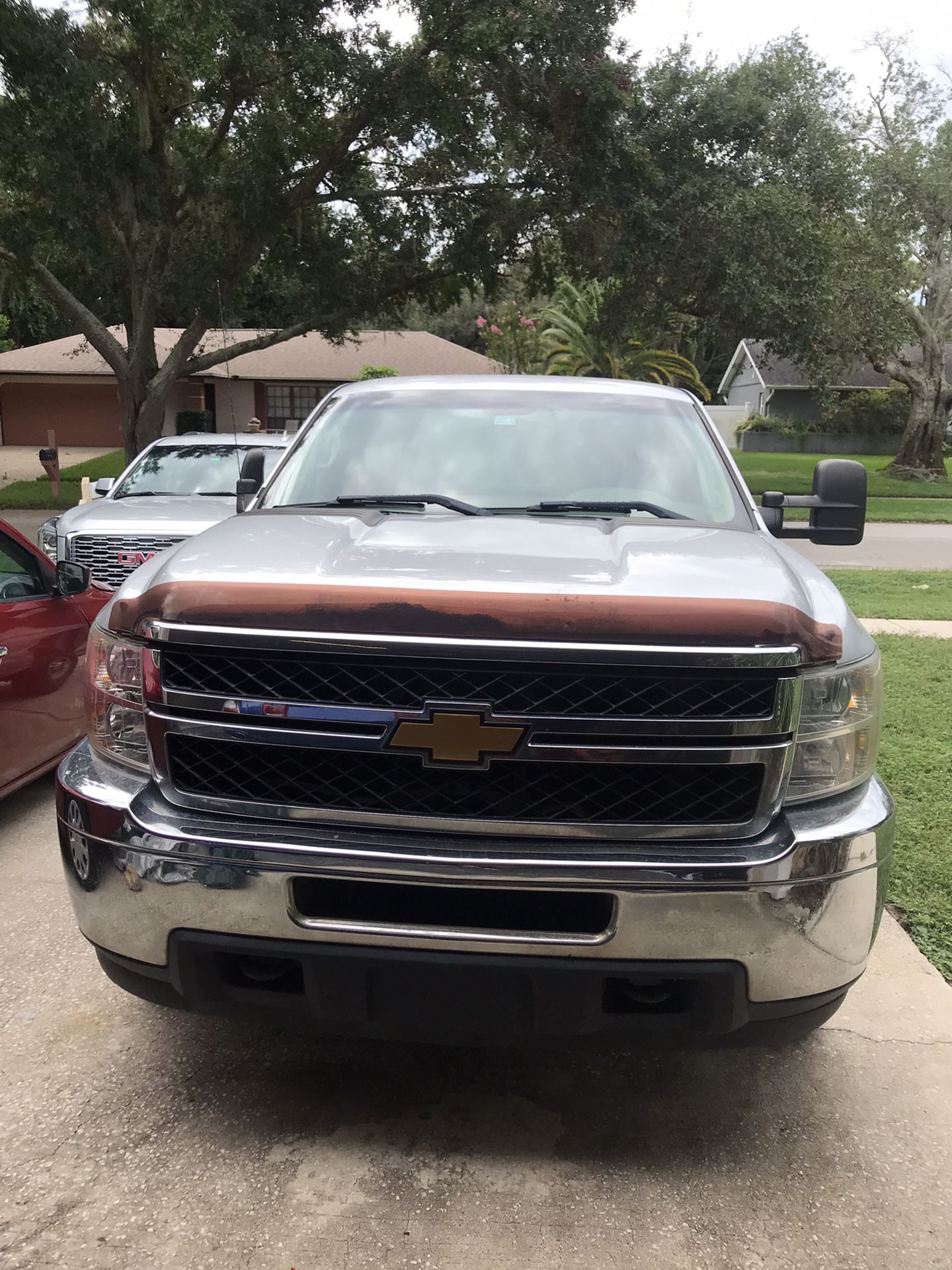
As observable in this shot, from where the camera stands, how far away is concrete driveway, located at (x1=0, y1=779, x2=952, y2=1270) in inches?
95.1

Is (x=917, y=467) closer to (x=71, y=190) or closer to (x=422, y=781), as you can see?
(x=71, y=190)

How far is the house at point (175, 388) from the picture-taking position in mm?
38688

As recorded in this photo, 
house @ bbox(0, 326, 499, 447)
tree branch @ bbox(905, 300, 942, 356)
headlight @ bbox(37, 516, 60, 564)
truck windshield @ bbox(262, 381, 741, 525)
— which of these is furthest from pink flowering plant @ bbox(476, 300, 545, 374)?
truck windshield @ bbox(262, 381, 741, 525)

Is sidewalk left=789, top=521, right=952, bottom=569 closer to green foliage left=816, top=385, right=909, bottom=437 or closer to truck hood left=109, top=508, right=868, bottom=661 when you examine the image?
truck hood left=109, top=508, right=868, bottom=661

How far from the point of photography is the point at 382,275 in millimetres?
20984

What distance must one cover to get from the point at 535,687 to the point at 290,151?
57.1ft

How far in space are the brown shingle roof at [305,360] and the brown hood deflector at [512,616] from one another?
3518 centimetres

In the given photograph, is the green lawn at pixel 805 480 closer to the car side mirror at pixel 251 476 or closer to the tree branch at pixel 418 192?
the tree branch at pixel 418 192

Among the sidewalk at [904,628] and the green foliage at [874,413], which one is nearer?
the sidewalk at [904,628]

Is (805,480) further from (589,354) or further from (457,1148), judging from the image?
(457,1148)

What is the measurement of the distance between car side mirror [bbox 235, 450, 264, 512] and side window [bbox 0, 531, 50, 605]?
47.0 inches

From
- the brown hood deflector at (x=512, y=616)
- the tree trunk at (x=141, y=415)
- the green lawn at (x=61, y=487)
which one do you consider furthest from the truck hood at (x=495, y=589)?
the green lawn at (x=61, y=487)

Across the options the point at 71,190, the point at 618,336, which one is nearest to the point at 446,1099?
the point at 71,190

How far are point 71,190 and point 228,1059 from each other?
46.5 feet
